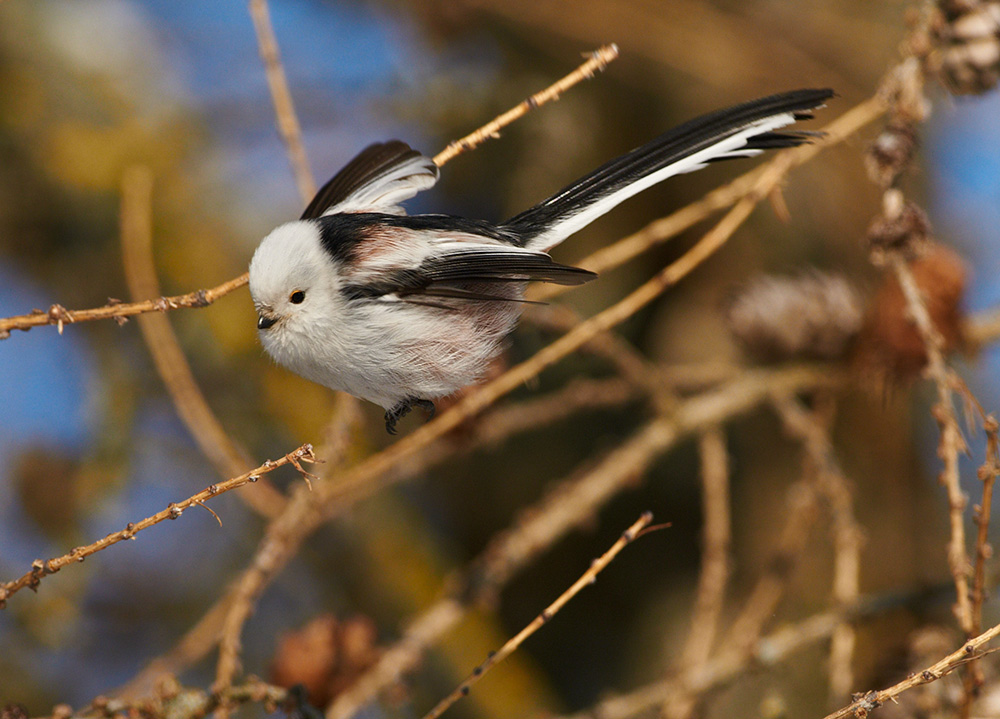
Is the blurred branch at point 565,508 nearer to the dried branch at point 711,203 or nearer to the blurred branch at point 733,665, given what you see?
the blurred branch at point 733,665

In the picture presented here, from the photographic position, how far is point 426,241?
1.06 meters

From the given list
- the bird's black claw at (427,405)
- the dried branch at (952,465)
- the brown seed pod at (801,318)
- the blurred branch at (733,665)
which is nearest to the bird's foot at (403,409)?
the bird's black claw at (427,405)

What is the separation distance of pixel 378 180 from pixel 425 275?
1.06ft

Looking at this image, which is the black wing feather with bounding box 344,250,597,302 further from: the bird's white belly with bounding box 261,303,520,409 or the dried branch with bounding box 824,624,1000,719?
the dried branch with bounding box 824,624,1000,719

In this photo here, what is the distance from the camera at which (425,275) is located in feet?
3.28

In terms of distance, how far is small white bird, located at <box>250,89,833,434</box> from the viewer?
0.97 m

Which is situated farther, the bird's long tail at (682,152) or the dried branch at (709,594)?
the dried branch at (709,594)

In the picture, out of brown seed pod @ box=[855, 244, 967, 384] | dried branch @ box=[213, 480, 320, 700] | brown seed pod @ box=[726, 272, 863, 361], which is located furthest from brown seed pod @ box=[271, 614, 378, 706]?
brown seed pod @ box=[855, 244, 967, 384]

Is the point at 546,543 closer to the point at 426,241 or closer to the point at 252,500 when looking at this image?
the point at 252,500

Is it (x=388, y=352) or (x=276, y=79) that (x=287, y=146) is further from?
(x=388, y=352)

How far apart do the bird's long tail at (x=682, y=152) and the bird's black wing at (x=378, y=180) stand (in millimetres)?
181

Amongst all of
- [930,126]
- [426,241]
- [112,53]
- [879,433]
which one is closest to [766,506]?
[879,433]

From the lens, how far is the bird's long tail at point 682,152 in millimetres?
1075

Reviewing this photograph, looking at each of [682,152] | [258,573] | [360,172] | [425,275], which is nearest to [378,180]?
[360,172]
